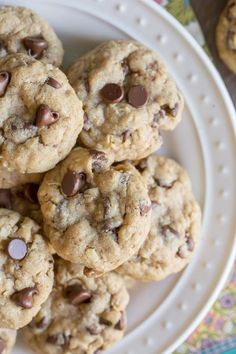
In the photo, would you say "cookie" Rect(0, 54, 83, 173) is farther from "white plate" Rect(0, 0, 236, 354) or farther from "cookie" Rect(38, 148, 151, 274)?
"white plate" Rect(0, 0, 236, 354)

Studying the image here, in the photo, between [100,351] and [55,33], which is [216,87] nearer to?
[55,33]

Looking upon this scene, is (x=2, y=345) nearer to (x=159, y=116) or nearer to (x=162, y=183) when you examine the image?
(x=162, y=183)

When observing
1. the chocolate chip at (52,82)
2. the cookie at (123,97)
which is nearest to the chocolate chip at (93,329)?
the cookie at (123,97)

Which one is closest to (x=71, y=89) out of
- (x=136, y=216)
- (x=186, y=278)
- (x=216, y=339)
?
Answer: (x=136, y=216)

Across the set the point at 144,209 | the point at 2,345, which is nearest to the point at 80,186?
the point at 144,209

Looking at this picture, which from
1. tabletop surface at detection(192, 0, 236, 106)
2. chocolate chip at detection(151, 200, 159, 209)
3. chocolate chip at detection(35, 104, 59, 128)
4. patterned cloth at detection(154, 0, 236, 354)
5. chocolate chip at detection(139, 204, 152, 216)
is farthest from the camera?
patterned cloth at detection(154, 0, 236, 354)

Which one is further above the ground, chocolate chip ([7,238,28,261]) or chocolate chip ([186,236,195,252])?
chocolate chip ([186,236,195,252])

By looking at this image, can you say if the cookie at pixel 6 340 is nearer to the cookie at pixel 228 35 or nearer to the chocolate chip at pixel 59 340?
the chocolate chip at pixel 59 340

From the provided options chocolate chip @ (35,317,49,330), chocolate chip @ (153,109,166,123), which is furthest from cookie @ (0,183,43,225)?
chocolate chip @ (153,109,166,123)
